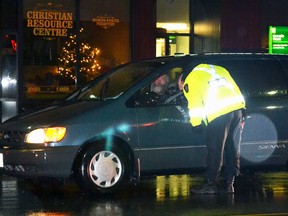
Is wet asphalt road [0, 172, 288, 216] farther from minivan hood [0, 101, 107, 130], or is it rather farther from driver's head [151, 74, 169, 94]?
driver's head [151, 74, 169, 94]

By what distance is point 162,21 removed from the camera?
16.8 meters

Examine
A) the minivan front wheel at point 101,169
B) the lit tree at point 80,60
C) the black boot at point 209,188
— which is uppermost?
the lit tree at point 80,60

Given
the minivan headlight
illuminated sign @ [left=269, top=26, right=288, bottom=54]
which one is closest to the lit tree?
illuminated sign @ [left=269, top=26, right=288, bottom=54]

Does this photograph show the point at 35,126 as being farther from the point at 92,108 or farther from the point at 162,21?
the point at 162,21

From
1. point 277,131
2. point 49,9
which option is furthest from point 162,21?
point 277,131

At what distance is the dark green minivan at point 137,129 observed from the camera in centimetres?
859

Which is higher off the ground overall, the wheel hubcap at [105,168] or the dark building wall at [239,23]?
the dark building wall at [239,23]

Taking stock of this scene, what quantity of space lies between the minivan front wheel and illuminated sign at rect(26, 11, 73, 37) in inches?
290

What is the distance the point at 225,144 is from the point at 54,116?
2.08 metres

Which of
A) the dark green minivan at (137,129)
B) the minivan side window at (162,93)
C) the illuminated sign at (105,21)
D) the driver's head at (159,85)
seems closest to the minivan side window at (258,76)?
the dark green minivan at (137,129)

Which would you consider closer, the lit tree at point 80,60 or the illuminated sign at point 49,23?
the illuminated sign at point 49,23

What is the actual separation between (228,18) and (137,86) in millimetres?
8242

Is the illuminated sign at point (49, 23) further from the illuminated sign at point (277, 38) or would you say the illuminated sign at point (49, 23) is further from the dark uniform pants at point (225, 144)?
the dark uniform pants at point (225, 144)

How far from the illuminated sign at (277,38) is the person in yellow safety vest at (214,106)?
874cm
